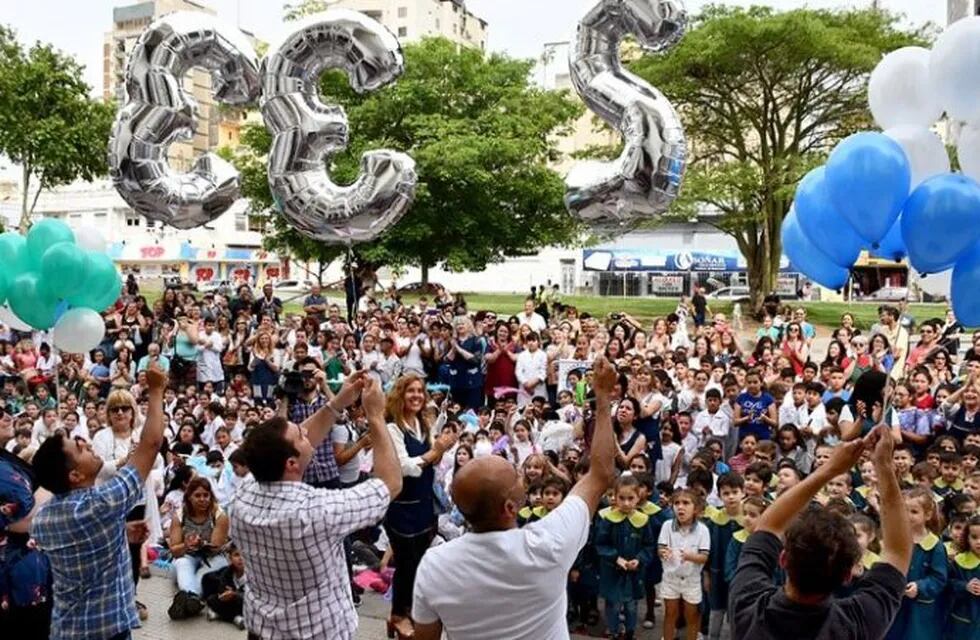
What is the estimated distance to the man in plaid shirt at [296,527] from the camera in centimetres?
296

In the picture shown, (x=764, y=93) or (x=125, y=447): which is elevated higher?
(x=764, y=93)

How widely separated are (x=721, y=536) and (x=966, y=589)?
1.24m

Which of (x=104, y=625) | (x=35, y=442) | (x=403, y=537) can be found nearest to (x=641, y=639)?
(x=403, y=537)

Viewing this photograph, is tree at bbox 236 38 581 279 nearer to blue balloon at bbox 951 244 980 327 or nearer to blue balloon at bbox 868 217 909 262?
blue balloon at bbox 868 217 909 262

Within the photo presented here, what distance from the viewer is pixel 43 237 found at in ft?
19.1

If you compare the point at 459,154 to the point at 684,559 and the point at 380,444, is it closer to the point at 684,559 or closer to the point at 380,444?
the point at 684,559

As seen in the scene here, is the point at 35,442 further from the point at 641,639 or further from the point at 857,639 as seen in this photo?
the point at 857,639

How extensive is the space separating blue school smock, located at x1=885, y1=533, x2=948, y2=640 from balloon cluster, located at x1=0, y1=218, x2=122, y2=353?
4.79 metres

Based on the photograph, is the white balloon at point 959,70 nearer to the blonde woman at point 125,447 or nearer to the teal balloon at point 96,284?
the blonde woman at point 125,447

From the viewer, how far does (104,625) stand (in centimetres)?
325

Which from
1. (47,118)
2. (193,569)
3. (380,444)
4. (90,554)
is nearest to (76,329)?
(193,569)

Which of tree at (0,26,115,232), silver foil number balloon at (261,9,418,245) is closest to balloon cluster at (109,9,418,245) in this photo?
silver foil number balloon at (261,9,418,245)

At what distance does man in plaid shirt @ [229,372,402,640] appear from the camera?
117 inches

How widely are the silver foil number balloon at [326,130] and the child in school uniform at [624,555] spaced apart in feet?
6.82
